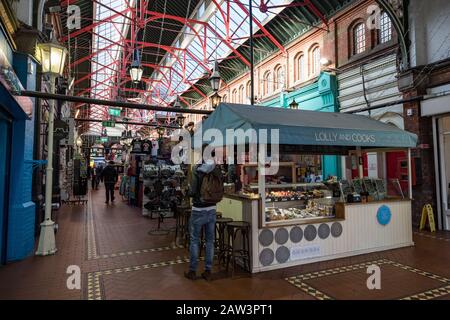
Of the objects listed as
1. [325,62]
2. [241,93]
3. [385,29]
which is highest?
[241,93]

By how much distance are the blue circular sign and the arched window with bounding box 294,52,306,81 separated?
27.5 ft

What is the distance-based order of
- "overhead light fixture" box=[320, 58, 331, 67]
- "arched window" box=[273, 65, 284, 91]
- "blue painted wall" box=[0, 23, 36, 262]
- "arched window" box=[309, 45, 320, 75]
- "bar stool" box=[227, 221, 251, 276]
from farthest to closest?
"arched window" box=[273, 65, 284, 91] < "arched window" box=[309, 45, 320, 75] < "overhead light fixture" box=[320, 58, 331, 67] < "blue painted wall" box=[0, 23, 36, 262] < "bar stool" box=[227, 221, 251, 276]

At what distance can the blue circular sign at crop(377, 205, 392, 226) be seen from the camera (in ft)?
18.9

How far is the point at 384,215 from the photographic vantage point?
228 inches

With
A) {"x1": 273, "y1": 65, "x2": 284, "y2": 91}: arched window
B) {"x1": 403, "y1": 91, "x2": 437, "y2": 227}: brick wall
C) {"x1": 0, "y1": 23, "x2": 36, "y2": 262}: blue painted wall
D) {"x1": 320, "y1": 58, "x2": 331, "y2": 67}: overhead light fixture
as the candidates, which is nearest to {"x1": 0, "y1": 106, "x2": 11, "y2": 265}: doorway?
{"x1": 0, "y1": 23, "x2": 36, "y2": 262}: blue painted wall

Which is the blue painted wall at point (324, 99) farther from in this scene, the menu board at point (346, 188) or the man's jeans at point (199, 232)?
the man's jeans at point (199, 232)

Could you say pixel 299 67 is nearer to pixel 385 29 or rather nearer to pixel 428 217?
pixel 385 29

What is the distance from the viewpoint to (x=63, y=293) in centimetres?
375

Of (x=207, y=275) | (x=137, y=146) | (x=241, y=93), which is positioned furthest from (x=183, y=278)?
(x=241, y=93)

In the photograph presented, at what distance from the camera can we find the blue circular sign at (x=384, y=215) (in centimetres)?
576

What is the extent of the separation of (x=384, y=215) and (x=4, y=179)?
6985 mm

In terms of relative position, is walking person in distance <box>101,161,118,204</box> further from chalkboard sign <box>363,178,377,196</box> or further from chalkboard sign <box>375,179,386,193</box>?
chalkboard sign <box>375,179,386,193</box>
